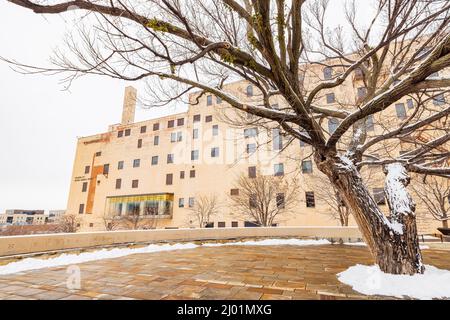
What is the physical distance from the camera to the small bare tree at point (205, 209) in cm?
2342

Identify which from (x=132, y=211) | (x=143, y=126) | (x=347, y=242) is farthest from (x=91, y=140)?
(x=347, y=242)

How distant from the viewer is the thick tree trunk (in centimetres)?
402

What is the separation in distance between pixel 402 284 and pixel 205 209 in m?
20.8

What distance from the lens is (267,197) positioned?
17.6 meters

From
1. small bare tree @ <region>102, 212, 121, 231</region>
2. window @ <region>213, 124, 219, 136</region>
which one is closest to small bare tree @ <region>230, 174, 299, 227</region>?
window @ <region>213, 124, 219, 136</region>

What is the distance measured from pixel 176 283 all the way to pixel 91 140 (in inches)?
1446

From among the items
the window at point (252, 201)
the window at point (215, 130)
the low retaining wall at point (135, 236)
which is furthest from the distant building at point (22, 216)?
the low retaining wall at point (135, 236)

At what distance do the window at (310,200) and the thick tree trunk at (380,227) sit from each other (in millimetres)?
16681

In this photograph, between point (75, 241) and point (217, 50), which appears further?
point (75, 241)

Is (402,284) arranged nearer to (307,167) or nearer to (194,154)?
(307,167)

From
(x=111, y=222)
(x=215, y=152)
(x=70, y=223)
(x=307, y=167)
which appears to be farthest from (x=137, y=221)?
(x=307, y=167)

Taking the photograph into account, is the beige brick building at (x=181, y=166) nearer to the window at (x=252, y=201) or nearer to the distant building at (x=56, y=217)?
the window at (x=252, y=201)

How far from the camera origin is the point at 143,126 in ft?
104
